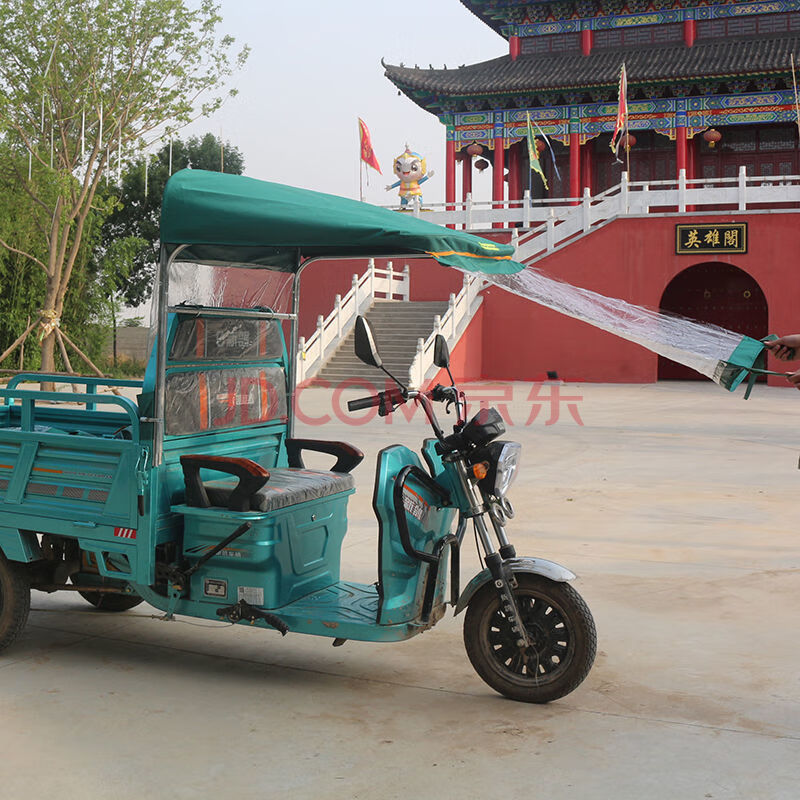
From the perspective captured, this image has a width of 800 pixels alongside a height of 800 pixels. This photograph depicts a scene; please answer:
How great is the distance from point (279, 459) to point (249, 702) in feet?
5.02

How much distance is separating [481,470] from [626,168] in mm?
25550

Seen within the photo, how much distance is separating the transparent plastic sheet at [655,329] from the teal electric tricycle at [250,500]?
0.24m

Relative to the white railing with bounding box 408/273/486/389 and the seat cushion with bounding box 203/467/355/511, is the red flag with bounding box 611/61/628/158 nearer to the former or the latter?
the white railing with bounding box 408/273/486/389

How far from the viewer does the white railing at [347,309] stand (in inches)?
834

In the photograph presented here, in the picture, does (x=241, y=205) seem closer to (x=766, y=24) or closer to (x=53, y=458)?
(x=53, y=458)

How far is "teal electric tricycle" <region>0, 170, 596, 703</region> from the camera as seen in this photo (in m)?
3.85

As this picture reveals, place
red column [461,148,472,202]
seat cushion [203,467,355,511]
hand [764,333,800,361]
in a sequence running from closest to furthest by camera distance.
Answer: hand [764,333,800,361] < seat cushion [203,467,355,511] < red column [461,148,472,202]

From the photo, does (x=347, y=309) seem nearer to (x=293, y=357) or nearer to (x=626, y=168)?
(x=626, y=168)

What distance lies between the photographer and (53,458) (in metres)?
4.34

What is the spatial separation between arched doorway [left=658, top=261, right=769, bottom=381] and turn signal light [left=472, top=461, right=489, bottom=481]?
20.8 metres

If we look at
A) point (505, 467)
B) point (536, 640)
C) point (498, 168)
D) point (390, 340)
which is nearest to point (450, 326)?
point (390, 340)

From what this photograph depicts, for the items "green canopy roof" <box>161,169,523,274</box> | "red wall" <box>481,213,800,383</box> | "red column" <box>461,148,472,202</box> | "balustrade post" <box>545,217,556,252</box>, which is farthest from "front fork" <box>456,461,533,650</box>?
"red column" <box>461,148,472,202</box>

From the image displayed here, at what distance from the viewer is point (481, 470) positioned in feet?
12.7

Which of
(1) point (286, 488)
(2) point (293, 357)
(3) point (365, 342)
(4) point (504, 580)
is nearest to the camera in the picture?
(3) point (365, 342)
